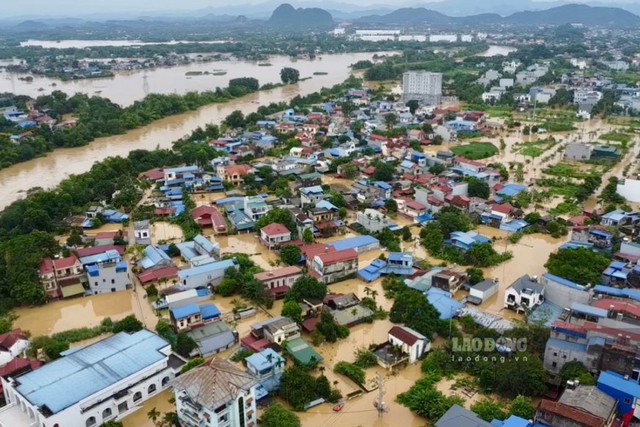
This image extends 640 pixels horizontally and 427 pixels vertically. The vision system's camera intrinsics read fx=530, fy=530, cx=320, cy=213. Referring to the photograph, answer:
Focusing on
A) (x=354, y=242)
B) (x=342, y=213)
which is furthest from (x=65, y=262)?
(x=342, y=213)

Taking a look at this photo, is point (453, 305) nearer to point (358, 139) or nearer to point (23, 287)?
point (23, 287)

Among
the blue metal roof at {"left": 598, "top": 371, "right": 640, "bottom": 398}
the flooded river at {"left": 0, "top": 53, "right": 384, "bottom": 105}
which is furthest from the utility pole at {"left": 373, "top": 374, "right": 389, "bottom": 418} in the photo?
the flooded river at {"left": 0, "top": 53, "right": 384, "bottom": 105}

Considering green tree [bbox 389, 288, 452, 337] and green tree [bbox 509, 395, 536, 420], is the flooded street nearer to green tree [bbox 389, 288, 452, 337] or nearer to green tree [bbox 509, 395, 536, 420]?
green tree [bbox 389, 288, 452, 337]

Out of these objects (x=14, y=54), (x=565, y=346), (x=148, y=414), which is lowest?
(x=148, y=414)

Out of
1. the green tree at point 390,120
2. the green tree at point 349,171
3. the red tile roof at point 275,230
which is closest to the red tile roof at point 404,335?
the red tile roof at point 275,230

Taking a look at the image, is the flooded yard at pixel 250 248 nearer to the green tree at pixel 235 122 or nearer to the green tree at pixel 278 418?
the green tree at pixel 278 418

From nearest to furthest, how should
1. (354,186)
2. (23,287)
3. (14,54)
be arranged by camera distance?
1. (23,287)
2. (354,186)
3. (14,54)

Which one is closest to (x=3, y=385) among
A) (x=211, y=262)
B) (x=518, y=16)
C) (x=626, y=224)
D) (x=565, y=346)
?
(x=211, y=262)
